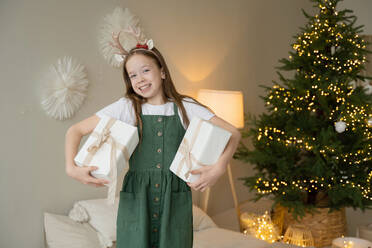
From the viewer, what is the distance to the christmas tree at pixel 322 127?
9.14 feet

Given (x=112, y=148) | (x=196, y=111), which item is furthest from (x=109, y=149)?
(x=196, y=111)

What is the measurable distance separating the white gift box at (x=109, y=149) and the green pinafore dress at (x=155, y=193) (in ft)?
0.43

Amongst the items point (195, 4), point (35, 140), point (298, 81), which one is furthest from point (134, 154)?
point (195, 4)

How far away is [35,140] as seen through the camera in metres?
2.35

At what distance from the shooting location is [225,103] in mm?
3090

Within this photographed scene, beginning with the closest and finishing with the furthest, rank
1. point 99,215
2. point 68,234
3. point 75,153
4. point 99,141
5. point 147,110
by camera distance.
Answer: point 99,141 < point 75,153 < point 147,110 < point 68,234 < point 99,215

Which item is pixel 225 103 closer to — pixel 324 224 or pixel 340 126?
pixel 340 126

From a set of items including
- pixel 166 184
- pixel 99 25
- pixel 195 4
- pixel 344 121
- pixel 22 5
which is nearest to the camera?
pixel 166 184

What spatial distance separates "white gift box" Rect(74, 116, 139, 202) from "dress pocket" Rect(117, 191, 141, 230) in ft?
0.41

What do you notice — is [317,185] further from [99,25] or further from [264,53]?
[99,25]

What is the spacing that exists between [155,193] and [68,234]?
1018 mm

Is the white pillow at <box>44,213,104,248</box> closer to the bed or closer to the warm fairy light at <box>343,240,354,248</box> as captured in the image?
the bed

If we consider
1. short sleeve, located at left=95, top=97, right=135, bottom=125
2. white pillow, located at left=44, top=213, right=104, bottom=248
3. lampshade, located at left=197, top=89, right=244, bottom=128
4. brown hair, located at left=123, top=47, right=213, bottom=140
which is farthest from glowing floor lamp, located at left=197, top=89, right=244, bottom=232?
short sleeve, located at left=95, top=97, right=135, bottom=125

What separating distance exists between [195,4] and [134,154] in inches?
89.0
